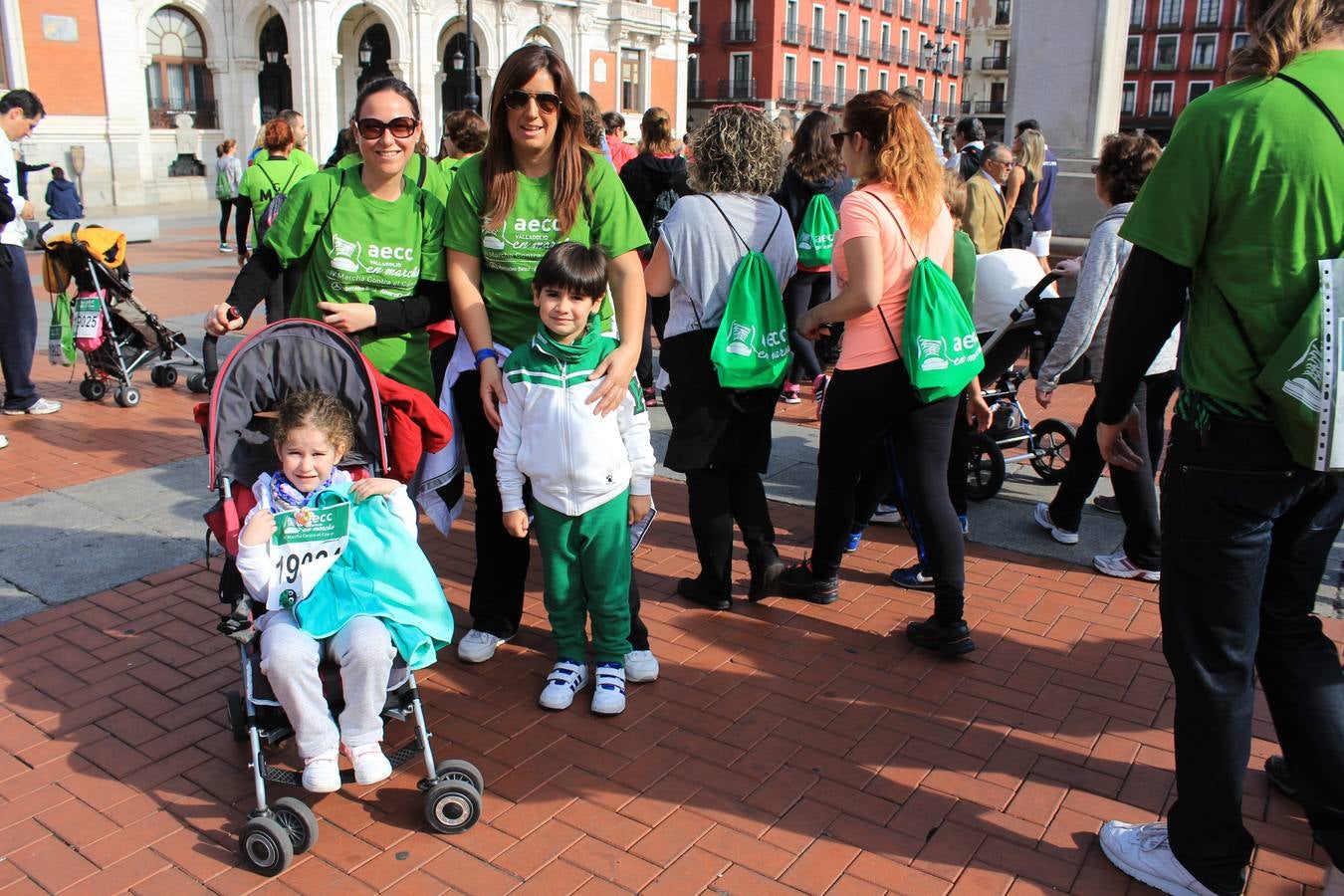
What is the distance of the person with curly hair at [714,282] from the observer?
4016 millimetres

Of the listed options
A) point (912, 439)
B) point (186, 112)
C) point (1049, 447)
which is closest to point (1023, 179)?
point (1049, 447)

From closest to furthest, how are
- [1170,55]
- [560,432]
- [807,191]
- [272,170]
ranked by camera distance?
[560,432], [807,191], [272,170], [1170,55]

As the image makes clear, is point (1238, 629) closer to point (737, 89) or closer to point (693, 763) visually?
point (693, 763)

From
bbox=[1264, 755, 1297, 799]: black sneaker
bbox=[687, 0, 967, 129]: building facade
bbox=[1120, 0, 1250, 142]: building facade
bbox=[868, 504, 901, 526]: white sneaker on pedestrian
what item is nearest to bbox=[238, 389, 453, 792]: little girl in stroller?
bbox=[1264, 755, 1297, 799]: black sneaker

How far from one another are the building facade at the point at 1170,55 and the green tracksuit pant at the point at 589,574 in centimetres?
7089

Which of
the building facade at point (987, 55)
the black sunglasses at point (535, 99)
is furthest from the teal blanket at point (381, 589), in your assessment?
the building facade at point (987, 55)

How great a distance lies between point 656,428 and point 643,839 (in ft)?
13.9

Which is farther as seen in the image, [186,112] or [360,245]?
[186,112]

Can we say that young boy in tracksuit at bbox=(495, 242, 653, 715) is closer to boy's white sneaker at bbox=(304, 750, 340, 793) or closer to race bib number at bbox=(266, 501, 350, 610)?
race bib number at bbox=(266, 501, 350, 610)

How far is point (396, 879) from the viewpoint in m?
2.78

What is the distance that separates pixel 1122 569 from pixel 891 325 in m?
1.79

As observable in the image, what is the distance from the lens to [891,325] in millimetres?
3826

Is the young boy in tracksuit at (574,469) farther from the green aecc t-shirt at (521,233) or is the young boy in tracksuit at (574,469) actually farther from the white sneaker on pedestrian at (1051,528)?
the white sneaker on pedestrian at (1051,528)

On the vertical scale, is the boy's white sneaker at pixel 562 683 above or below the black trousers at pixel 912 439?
below
